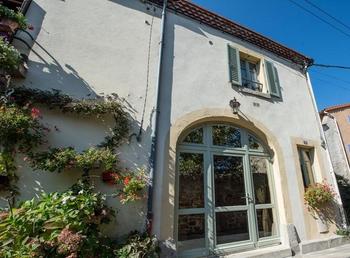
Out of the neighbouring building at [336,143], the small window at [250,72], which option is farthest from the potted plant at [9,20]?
the neighbouring building at [336,143]

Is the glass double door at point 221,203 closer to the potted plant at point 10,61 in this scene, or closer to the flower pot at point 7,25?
the potted plant at point 10,61

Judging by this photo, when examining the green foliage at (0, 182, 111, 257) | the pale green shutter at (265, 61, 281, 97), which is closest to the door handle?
the pale green shutter at (265, 61, 281, 97)

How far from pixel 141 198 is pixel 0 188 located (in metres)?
2.05

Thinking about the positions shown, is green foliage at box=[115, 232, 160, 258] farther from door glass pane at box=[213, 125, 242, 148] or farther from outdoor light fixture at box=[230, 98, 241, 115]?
outdoor light fixture at box=[230, 98, 241, 115]

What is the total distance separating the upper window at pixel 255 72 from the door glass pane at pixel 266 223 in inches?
126

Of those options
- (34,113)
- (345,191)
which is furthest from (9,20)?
(345,191)

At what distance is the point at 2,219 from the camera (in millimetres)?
2676

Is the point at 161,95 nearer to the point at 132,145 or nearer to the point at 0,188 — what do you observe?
the point at 132,145

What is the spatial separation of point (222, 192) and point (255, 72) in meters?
4.04

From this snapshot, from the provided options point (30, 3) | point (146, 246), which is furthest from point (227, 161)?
point (30, 3)

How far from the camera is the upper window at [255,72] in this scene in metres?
6.51

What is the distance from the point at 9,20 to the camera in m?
3.58

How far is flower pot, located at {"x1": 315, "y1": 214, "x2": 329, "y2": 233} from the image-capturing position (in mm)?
6007

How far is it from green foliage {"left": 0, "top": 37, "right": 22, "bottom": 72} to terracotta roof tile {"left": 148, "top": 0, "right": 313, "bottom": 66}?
→ 3.51 m
